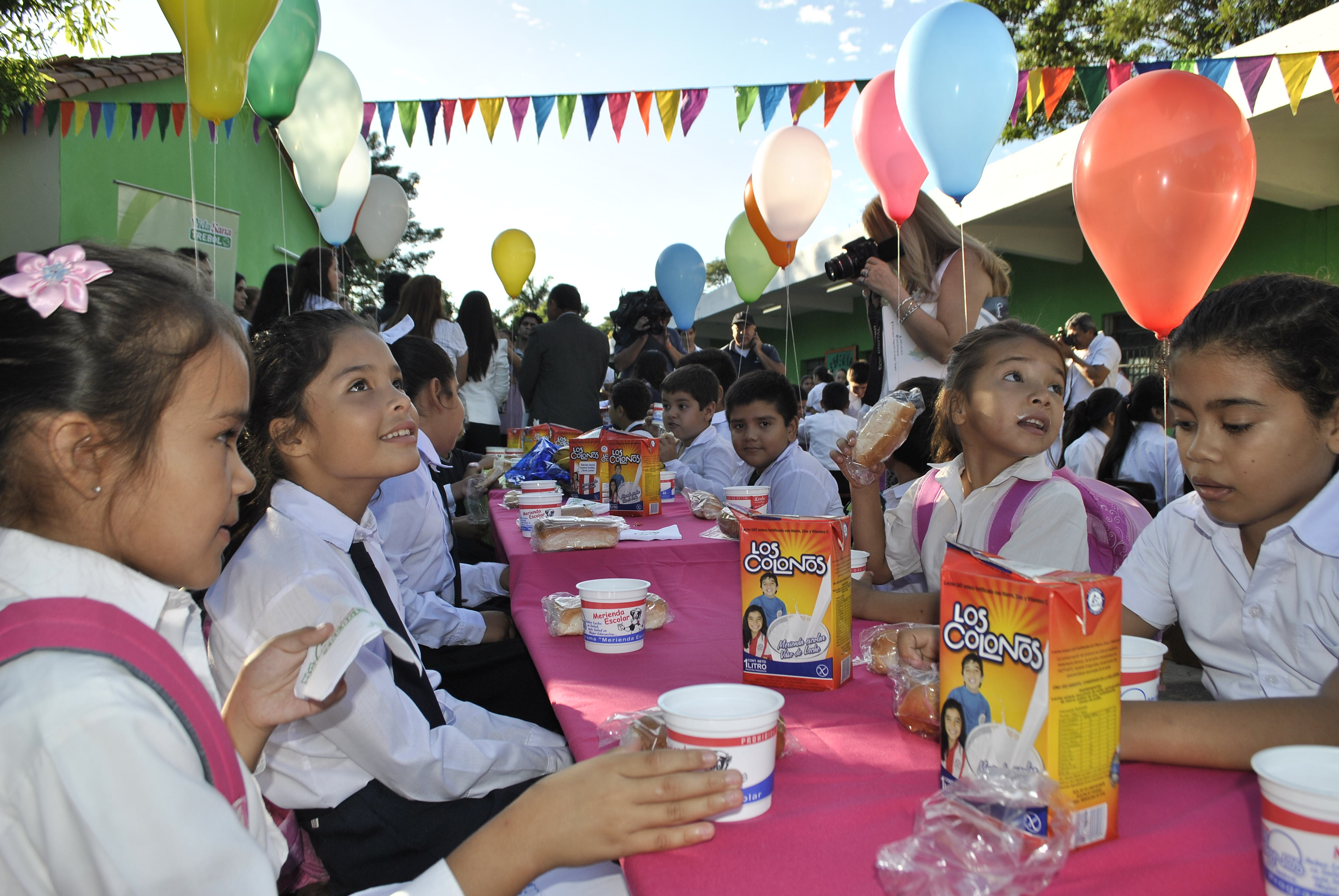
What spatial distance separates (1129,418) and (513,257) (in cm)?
625

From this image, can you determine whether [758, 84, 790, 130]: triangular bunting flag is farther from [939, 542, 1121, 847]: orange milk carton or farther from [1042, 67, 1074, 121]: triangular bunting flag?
[939, 542, 1121, 847]: orange milk carton

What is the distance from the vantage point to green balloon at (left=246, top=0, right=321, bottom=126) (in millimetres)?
4379

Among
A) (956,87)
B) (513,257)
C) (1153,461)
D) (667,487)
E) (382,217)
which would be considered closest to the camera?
(956,87)

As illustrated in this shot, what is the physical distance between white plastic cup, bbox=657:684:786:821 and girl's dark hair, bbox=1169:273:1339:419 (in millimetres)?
1083

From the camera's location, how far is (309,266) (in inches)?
214

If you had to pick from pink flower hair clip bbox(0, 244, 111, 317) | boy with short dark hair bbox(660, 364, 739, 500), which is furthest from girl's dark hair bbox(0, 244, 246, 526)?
boy with short dark hair bbox(660, 364, 739, 500)

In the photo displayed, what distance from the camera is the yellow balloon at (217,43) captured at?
11.8 ft

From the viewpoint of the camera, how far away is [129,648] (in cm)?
84

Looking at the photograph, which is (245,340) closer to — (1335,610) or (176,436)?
(176,436)

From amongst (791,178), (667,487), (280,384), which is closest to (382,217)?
(791,178)

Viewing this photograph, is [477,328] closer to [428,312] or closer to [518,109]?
[428,312]

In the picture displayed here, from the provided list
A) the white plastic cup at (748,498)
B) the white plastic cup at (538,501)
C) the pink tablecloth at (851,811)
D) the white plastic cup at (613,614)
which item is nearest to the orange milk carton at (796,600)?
the pink tablecloth at (851,811)

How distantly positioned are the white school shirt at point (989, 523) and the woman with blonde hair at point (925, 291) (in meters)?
1.12

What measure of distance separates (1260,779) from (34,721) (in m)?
1.16
